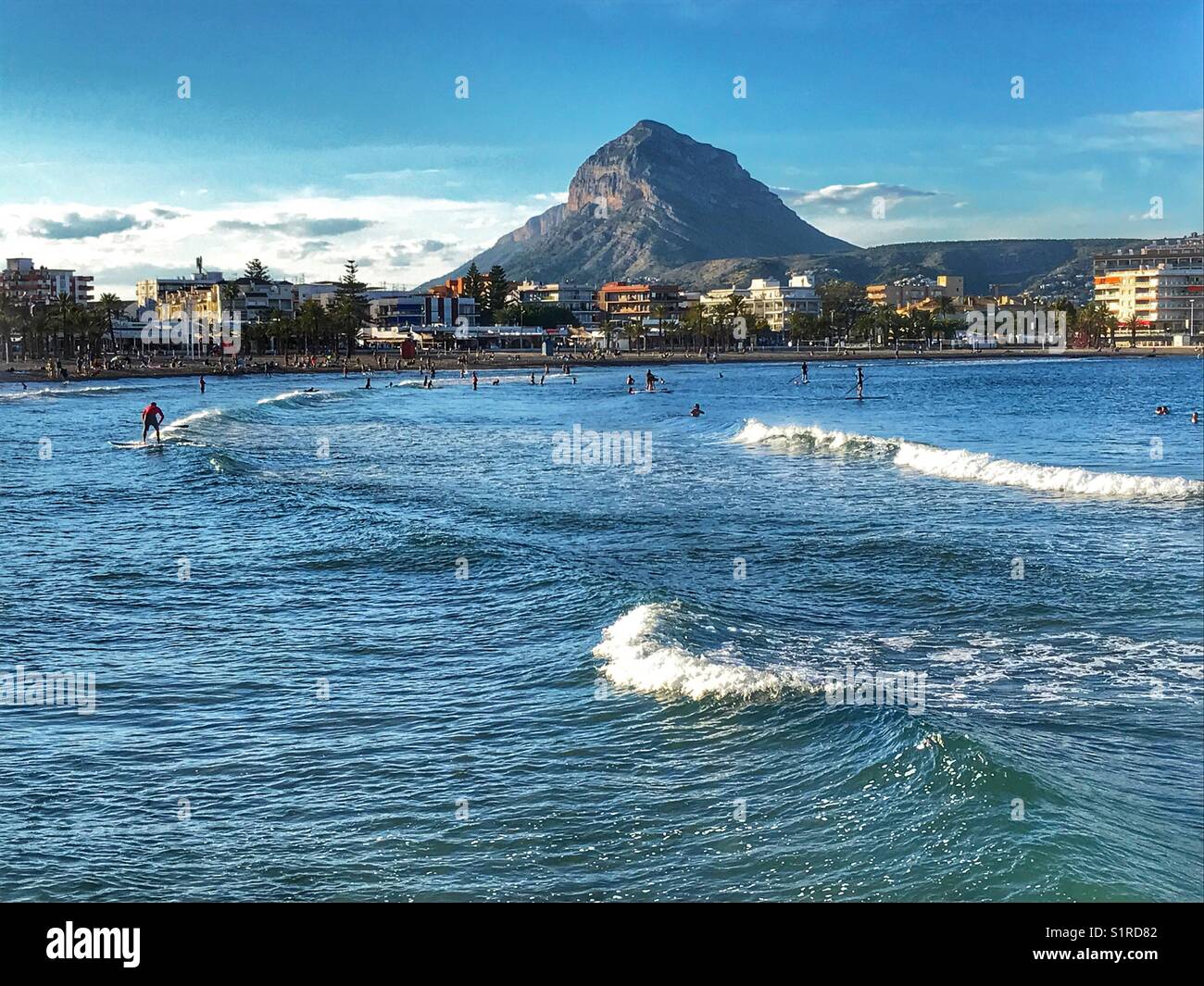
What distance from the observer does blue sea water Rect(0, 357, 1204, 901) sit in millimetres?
8211

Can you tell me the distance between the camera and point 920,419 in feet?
214

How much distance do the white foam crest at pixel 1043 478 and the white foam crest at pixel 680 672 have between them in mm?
19438

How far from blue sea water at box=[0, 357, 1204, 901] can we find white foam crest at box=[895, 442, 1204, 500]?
0.78 ft

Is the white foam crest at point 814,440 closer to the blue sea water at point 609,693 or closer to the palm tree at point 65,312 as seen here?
A: the blue sea water at point 609,693

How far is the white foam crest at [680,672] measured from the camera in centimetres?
1205

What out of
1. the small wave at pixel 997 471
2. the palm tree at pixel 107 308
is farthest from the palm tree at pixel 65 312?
the small wave at pixel 997 471

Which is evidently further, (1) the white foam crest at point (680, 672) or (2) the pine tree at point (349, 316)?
(2) the pine tree at point (349, 316)

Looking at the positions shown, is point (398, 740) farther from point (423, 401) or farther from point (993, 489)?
point (423, 401)

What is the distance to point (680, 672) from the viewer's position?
495 inches

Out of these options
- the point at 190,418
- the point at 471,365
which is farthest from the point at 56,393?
the point at 471,365

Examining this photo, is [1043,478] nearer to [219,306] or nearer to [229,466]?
[229,466]

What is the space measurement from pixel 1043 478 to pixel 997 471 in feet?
6.37

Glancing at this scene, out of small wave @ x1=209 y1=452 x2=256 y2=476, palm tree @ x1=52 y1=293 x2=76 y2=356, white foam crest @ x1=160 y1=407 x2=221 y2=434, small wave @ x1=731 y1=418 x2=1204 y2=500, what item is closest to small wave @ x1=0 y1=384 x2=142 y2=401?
white foam crest @ x1=160 y1=407 x2=221 y2=434
